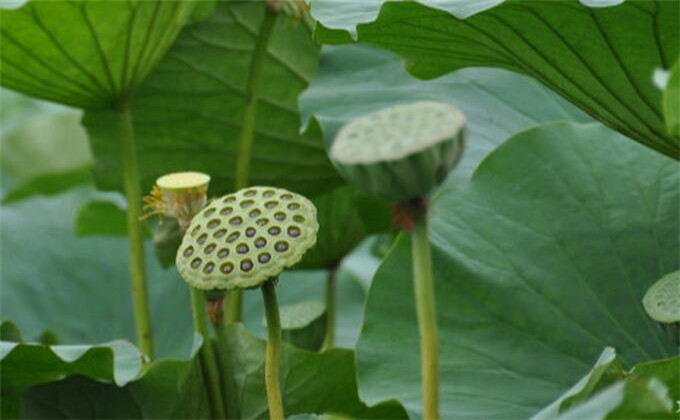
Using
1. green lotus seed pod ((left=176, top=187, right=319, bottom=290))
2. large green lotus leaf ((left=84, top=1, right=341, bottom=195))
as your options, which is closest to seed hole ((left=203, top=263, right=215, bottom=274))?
green lotus seed pod ((left=176, top=187, right=319, bottom=290))

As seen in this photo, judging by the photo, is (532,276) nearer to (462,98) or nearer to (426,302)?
(462,98)

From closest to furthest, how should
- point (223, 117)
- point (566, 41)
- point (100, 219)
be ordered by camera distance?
point (566, 41) < point (223, 117) < point (100, 219)

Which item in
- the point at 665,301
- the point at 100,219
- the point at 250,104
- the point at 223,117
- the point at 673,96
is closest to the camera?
the point at 673,96

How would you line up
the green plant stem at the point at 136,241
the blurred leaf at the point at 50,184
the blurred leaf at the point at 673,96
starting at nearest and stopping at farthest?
the blurred leaf at the point at 673,96 < the green plant stem at the point at 136,241 < the blurred leaf at the point at 50,184

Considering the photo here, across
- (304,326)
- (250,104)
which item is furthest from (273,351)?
(250,104)

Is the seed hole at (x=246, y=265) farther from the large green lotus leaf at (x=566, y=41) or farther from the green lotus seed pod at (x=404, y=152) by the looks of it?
the large green lotus leaf at (x=566, y=41)

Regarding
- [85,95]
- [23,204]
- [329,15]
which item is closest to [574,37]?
[329,15]

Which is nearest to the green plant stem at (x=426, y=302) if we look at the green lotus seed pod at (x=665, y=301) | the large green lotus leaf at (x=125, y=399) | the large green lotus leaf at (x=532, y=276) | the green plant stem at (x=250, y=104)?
the green lotus seed pod at (x=665, y=301)
